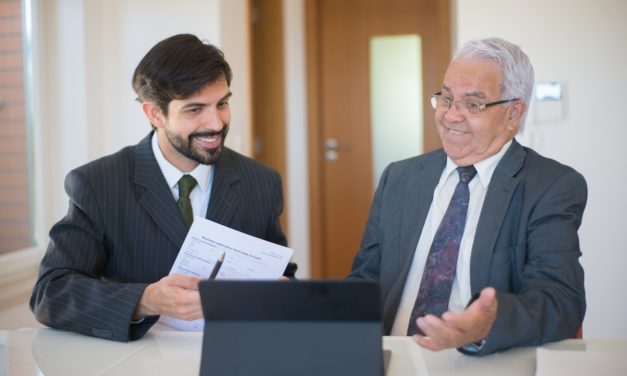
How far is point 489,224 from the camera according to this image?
184cm

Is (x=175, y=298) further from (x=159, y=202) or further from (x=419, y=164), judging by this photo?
(x=419, y=164)

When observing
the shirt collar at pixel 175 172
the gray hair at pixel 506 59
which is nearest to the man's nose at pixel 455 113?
the gray hair at pixel 506 59

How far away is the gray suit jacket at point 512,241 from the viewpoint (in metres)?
1.53

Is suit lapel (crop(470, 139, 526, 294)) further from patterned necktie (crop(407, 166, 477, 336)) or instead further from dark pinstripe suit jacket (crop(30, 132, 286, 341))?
dark pinstripe suit jacket (crop(30, 132, 286, 341))

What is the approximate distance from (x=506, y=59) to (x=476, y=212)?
422 millimetres

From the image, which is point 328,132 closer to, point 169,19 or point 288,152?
point 288,152

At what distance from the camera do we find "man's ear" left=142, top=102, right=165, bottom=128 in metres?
2.16

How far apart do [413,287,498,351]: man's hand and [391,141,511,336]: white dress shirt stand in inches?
17.8

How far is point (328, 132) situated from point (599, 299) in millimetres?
2602

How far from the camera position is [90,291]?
1.74 m

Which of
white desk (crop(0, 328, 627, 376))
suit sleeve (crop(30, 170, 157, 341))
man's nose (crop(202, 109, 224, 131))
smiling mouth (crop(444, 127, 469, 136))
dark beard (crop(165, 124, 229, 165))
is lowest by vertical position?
white desk (crop(0, 328, 627, 376))

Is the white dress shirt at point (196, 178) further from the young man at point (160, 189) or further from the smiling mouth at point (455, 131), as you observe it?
the smiling mouth at point (455, 131)

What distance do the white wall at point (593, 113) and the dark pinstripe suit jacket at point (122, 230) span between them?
2.01 metres

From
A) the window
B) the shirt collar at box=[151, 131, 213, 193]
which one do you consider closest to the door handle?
the window
